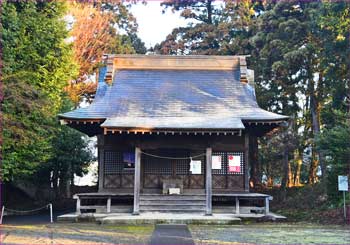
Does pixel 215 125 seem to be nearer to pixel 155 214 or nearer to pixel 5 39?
pixel 155 214

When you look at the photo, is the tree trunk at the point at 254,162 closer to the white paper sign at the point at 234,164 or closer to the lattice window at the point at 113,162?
the white paper sign at the point at 234,164

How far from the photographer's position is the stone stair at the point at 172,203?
15.1 meters

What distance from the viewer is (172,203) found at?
15.2 m

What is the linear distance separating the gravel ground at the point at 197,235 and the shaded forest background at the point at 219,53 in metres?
3.47

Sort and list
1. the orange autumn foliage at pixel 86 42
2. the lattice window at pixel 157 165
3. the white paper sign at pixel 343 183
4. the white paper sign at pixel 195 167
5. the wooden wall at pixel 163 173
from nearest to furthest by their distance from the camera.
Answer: the white paper sign at pixel 343 183 < the white paper sign at pixel 195 167 < the wooden wall at pixel 163 173 < the lattice window at pixel 157 165 < the orange autumn foliage at pixel 86 42

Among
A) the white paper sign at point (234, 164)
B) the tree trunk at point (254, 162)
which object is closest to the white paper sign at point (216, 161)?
the white paper sign at point (234, 164)

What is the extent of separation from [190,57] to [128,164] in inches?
253

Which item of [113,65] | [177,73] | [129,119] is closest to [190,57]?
[177,73]

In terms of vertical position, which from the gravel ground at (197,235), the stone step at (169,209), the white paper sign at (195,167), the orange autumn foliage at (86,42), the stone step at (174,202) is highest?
the orange autumn foliage at (86,42)

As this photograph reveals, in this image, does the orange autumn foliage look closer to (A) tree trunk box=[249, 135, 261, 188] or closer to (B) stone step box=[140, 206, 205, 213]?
(A) tree trunk box=[249, 135, 261, 188]

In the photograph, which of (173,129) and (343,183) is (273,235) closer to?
(343,183)

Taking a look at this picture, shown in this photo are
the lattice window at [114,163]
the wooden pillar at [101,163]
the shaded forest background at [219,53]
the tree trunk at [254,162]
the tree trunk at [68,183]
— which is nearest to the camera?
the shaded forest background at [219,53]

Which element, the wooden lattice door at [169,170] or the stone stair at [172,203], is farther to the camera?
the wooden lattice door at [169,170]

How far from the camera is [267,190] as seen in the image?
76.8 ft
